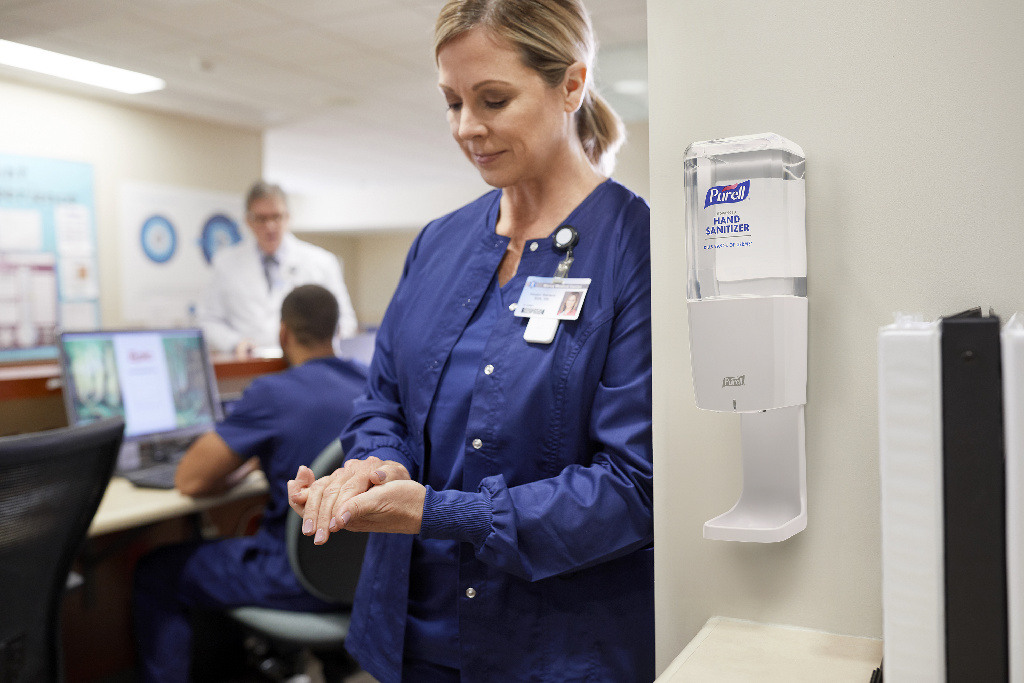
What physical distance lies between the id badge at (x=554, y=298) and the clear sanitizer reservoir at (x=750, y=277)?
0.90 feet

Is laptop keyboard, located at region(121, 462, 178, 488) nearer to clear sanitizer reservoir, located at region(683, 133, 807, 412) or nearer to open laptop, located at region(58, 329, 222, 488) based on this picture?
open laptop, located at region(58, 329, 222, 488)

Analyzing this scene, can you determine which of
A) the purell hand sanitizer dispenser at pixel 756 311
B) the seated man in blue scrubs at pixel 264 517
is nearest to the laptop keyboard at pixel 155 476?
Result: the seated man in blue scrubs at pixel 264 517

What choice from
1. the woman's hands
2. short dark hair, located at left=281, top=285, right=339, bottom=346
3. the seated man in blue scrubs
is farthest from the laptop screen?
the woman's hands

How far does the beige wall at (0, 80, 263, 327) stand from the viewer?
15.7ft

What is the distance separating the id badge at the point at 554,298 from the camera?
100 centimetres

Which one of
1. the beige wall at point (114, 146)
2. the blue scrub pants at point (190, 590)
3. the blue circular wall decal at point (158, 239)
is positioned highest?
the beige wall at point (114, 146)

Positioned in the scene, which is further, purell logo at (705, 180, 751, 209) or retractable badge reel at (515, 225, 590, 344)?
retractable badge reel at (515, 225, 590, 344)

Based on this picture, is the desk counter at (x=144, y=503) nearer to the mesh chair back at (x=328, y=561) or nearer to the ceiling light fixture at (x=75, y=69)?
the mesh chair back at (x=328, y=561)

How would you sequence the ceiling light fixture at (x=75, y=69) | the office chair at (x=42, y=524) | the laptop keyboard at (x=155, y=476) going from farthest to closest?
the ceiling light fixture at (x=75, y=69) → the laptop keyboard at (x=155, y=476) → the office chair at (x=42, y=524)

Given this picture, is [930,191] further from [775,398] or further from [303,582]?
[303,582]

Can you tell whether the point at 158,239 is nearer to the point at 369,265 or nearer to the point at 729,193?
the point at 729,193

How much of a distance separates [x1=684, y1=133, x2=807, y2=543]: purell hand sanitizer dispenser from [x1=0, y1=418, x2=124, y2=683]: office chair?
124cm

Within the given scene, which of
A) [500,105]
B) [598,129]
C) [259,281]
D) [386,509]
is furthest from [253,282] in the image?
[386,509]

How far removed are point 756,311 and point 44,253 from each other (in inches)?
205
